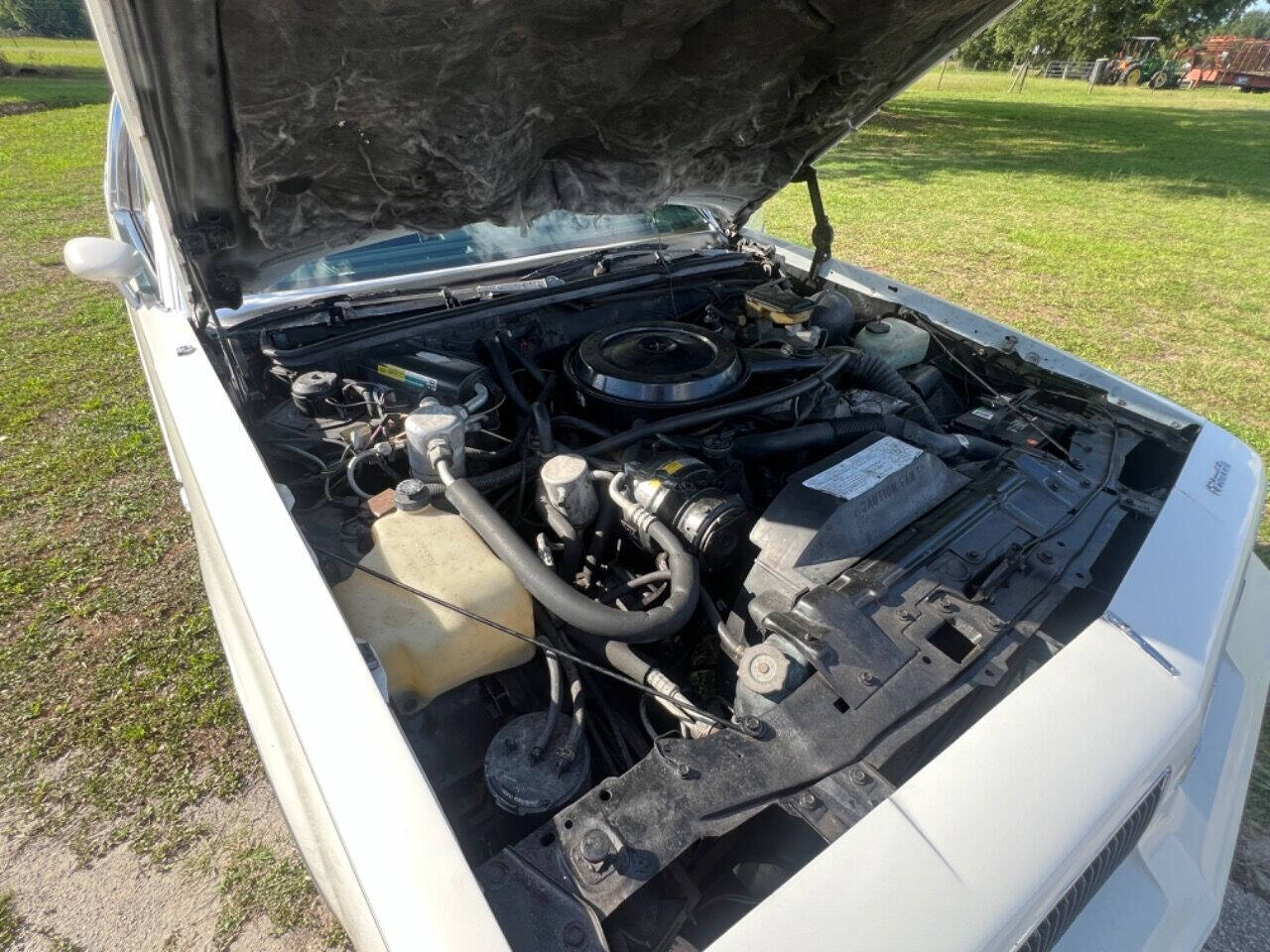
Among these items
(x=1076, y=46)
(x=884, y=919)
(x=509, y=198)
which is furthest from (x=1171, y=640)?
(x=1076, y=46)

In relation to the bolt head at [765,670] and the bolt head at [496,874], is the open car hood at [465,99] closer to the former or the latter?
the bolt head at [765,670]

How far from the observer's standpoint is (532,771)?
125 cm

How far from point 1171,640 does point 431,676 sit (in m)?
1.41

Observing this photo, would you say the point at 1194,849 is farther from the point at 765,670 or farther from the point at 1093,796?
the point at 765,670

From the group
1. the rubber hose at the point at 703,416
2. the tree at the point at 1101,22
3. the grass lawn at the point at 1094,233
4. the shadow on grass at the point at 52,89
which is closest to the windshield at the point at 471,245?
the rubber hose at the point at 703,416

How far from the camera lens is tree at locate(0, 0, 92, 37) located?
91.9 ft

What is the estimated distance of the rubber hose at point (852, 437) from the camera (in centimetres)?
186

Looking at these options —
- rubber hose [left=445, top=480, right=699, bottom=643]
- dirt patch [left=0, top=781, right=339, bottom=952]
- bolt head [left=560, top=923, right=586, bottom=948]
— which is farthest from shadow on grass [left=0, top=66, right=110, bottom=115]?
bolt head [left=560, top=923, right=586, bottom=948]

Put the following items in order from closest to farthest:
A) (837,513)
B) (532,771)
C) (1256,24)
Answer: (532,771), (837,513), (1256,24)

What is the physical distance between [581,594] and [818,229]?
1851 mm

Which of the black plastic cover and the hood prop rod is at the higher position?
the hood prop rod

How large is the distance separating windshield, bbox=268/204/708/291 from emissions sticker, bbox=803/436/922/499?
1.14 meters

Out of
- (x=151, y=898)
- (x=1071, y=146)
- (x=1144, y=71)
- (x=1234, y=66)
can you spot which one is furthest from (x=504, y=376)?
(x=1234, y=66)

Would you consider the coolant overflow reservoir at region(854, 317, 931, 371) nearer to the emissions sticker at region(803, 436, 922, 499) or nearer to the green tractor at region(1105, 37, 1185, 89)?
the emissions sticker at region(803, 436, 922, 499)
